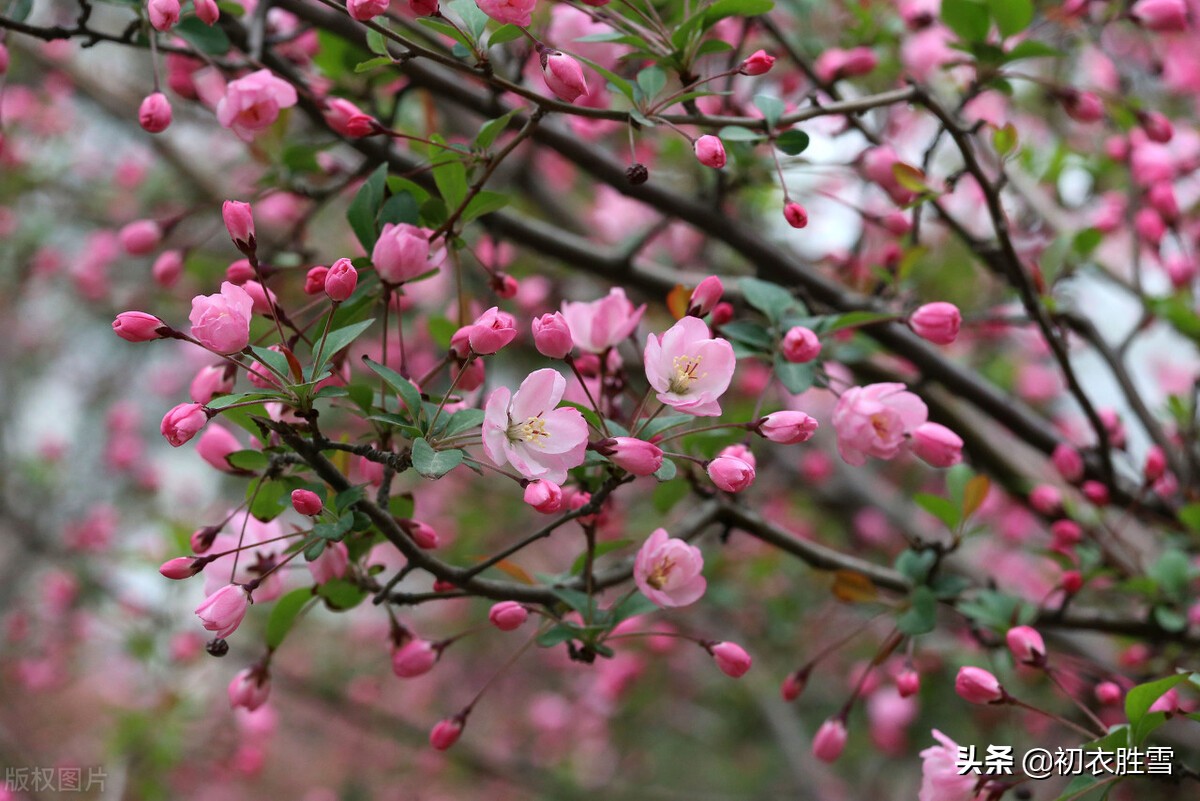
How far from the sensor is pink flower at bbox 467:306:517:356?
27.3 inches

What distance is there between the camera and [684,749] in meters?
3.65

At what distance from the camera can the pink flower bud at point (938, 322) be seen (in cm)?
92

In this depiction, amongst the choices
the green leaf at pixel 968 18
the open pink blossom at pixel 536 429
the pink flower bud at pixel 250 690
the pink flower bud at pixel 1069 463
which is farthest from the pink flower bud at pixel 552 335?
the pink flower bud at pixel 1069 463

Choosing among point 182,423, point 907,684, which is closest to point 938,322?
point 907,684

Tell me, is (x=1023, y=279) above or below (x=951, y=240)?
above

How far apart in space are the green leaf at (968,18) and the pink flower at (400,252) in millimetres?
735

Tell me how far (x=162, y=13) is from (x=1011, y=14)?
94 cm

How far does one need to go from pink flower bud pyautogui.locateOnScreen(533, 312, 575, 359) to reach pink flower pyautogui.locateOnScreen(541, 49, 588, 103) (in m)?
0.19

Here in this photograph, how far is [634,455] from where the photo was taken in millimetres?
671

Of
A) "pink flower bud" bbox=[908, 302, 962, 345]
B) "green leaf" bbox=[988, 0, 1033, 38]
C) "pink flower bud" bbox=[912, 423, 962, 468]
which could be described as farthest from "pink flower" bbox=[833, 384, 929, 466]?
"green leaf" bbox=[988, 0, 1033, 38]

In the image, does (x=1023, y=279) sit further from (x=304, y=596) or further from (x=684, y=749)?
(x=684, y=749)

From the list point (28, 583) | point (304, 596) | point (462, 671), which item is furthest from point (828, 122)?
point (28, 583)

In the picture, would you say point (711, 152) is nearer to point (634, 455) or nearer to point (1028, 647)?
point (634, 455)

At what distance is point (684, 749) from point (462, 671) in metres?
0.99
